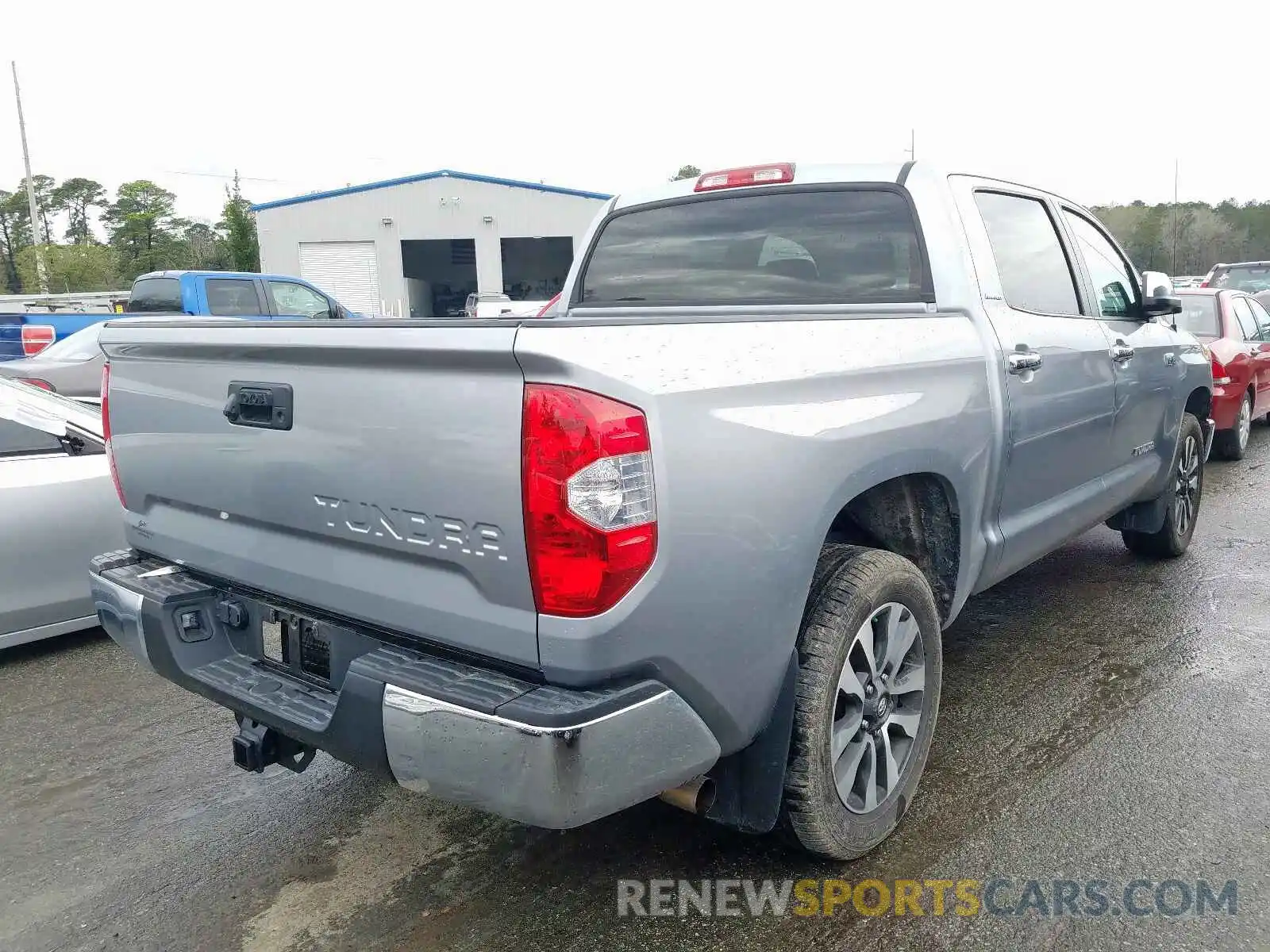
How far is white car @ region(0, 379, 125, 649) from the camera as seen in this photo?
177 inches

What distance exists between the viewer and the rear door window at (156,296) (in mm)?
13953

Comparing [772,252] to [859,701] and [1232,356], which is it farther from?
[1232,356]

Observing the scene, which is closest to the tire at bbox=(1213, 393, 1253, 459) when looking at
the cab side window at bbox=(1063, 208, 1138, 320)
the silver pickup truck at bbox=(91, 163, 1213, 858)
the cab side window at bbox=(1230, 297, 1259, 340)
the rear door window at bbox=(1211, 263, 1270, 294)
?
the cab side window at bbox=(1230, 297, 1259, 340)

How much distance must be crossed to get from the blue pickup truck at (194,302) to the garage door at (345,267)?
19.3 metres

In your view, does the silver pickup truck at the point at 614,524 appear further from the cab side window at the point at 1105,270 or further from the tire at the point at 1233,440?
the tire at the point at 1233,440

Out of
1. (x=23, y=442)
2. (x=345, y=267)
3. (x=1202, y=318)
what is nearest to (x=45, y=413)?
(x=23, y=442)

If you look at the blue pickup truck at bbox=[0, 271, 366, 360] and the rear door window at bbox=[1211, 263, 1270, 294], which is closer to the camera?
the blue pickup truck at bbox=[0, 271, 366, 360]

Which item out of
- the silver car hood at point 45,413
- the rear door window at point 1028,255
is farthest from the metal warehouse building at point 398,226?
the rear door window at point 1028,255

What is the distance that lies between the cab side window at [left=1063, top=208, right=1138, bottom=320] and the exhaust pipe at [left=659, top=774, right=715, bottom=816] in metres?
3.14

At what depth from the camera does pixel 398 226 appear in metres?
33.5

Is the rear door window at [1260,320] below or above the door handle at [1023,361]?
below

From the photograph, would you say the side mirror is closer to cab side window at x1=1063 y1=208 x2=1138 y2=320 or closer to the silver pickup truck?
cab side window at x1=1063 y1=208 x2=1138 y2=320

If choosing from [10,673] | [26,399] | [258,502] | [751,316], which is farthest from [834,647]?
[26,399]

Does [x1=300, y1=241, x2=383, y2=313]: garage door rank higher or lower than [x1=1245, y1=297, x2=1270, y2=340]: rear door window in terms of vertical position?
higher
